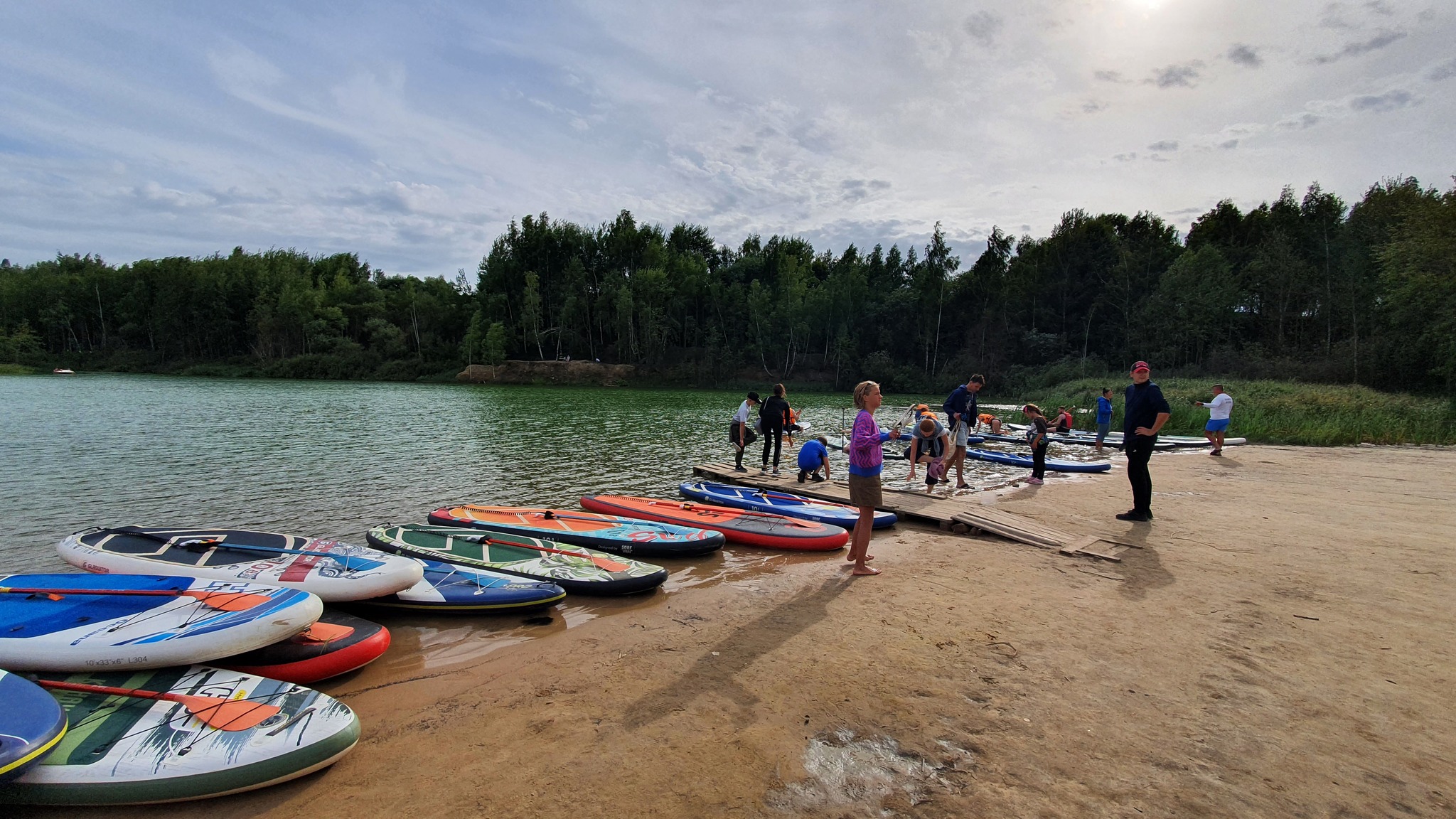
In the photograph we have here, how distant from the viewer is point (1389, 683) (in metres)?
4.20

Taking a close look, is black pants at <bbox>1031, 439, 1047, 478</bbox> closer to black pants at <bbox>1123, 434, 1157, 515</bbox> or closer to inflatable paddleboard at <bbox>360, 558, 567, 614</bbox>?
black pants at <bbox>1123, 434, 1157, 515</bbox>

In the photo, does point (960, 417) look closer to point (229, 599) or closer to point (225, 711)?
point (229, 599)

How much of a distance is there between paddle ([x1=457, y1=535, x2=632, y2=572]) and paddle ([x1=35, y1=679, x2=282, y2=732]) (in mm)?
3508

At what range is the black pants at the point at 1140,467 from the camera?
347 inches

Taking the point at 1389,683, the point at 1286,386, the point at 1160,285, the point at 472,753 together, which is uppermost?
the point at 1160,285

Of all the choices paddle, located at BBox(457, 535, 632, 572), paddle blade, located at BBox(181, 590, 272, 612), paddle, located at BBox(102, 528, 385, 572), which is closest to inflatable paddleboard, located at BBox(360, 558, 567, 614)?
paddle, located at BBox(102, 528, 385, 572)

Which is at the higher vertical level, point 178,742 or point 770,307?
point 770,307

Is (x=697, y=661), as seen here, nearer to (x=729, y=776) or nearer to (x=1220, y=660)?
(x=729, y=776)

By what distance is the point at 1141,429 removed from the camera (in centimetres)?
875

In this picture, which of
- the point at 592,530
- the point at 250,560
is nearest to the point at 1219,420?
the point at 592,530

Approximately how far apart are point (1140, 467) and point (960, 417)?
3286mm

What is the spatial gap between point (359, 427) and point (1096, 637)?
80.7ft

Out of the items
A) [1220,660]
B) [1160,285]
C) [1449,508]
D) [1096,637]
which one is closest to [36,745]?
[1096,637]

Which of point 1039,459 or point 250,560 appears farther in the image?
point 1039,459
